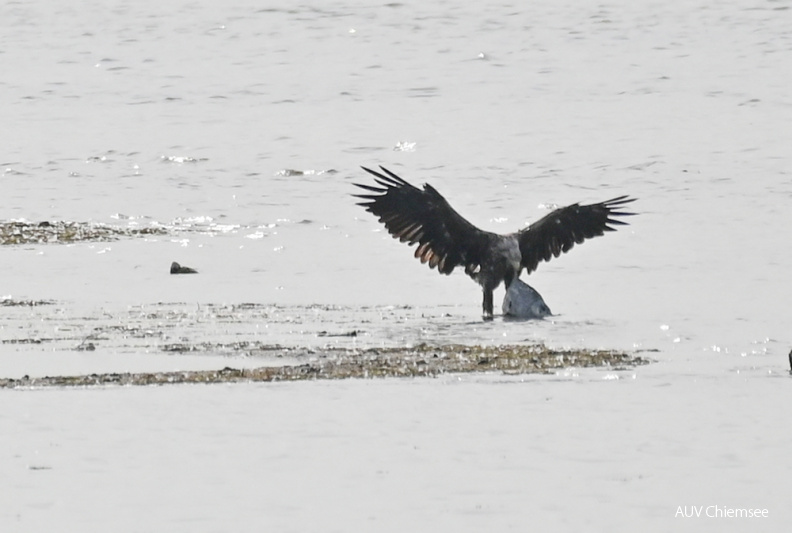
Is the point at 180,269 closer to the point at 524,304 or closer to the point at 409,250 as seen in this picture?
the point at 409,250

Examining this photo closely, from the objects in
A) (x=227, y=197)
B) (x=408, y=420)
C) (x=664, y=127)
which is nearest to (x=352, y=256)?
(x=227, y=197)

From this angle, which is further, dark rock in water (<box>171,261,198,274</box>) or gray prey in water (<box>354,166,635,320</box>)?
dark rock in water (<box>171,261,198,274</box>)

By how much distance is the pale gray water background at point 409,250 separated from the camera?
6969 mm

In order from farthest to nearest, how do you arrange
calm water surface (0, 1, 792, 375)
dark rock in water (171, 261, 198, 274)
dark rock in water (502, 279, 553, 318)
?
dark rock in water (171, 261, 198, 274)
calm water surface (0, 1, 792, 375)
dark rock in water (502, 279, 553, 318)

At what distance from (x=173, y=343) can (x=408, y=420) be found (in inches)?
106

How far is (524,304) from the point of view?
12.3 meters

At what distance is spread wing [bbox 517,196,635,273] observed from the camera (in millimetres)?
12789

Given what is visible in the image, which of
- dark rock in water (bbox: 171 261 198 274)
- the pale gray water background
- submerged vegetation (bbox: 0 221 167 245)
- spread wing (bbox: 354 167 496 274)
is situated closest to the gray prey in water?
spread wing (bbox: 354 167 496 274)

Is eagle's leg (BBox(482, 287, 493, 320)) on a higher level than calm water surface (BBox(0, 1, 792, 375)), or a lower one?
lower

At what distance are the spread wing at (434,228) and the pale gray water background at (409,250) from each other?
1.30 feet

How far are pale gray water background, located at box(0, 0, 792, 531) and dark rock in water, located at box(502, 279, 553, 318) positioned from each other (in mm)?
336

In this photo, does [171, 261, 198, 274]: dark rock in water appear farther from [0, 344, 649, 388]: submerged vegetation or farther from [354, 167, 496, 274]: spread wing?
[0, 344, 649, 388]: submerged vegetation

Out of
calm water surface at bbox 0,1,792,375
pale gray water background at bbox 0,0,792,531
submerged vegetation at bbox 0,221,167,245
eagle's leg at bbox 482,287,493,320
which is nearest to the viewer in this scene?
pale gray water background at bbox 0,0,792,531

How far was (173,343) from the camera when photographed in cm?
1030
